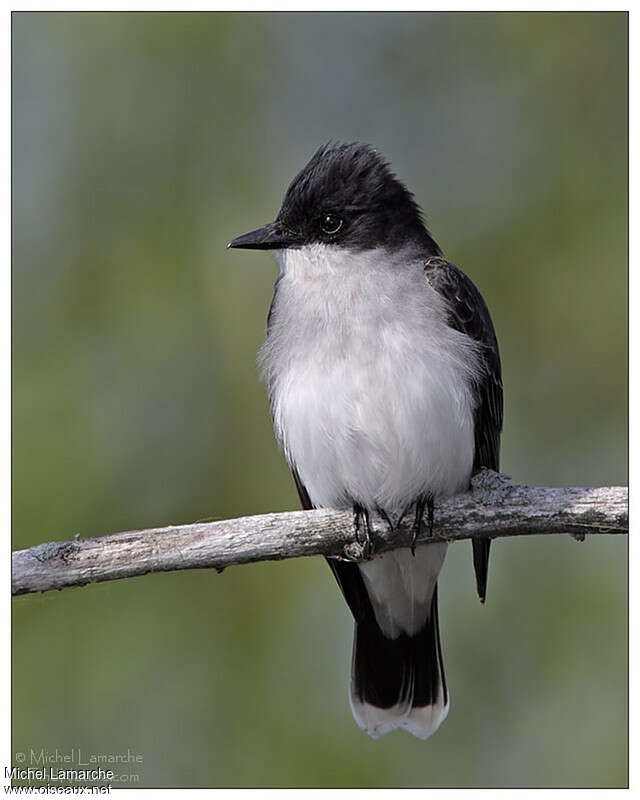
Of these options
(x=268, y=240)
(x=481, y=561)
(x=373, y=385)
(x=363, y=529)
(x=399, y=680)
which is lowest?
(x=399, y=680)

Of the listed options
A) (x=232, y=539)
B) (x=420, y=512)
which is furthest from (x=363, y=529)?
(x=232, y=539)

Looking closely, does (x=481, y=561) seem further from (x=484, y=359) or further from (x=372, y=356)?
(x=372, y=356)

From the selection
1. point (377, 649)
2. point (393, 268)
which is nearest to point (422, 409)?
point (393, 268)

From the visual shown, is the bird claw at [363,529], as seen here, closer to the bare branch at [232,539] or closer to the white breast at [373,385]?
the white breast at [373,385]

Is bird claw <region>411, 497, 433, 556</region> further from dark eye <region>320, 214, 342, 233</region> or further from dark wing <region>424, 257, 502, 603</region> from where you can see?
dark eye <region>320, 214, 342, 233</region>

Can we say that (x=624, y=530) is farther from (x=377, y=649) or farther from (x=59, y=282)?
(x=59, y=282)

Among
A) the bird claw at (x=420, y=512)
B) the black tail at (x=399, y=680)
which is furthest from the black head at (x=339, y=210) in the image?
the black tail at (x=399, y=680)
